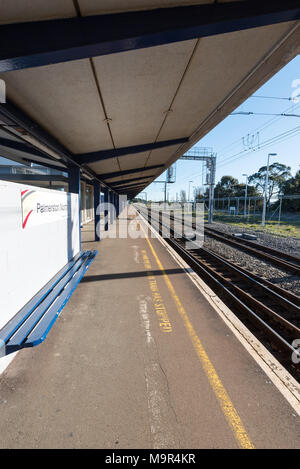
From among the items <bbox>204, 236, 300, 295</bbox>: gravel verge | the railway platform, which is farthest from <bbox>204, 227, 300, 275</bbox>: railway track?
the railway platform

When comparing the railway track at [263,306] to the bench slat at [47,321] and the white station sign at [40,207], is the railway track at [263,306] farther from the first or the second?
the white station sign at [40,207]

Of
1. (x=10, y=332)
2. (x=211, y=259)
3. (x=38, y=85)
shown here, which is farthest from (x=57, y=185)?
(x=10, y=332)

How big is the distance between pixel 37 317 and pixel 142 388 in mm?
2090

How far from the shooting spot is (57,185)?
60.9ft

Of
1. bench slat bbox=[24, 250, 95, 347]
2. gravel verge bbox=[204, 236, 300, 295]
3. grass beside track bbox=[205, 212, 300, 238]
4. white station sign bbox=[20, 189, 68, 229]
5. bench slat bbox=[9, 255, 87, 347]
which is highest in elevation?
white station sign bbox=[20, 189, 68, 229]

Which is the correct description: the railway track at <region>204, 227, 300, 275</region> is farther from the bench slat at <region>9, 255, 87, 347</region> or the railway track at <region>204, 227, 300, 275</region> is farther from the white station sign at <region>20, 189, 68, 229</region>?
the white station sign at <region>20, 189, 68, 229</region>

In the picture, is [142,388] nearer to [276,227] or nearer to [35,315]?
[35,315]

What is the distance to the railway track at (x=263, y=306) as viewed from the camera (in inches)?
165

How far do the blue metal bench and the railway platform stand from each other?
0.42 m

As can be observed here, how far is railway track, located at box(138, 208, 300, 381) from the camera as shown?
418cm

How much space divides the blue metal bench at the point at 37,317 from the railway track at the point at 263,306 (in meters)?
4.03

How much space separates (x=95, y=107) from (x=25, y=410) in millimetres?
5627

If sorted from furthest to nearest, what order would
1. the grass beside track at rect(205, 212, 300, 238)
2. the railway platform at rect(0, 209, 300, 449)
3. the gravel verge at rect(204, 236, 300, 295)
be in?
1. the grass beside track at rect(205, 212, 300, 238)
2. the gravel verge at rect(204, 236, 300, 295)
3. the railway platform at rect(0, 209, 300, 449)
